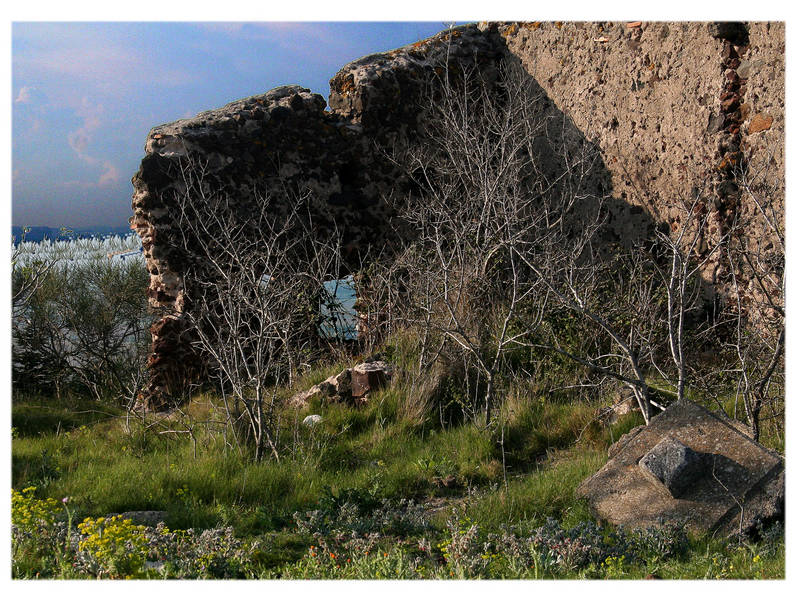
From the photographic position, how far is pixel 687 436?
13.0 ft

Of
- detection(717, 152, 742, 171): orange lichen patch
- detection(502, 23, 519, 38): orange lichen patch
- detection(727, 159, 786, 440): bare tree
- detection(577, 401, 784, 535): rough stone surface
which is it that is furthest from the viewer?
detection(502, 23, 519, 38): orange lichen patch

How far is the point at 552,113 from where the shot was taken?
322 inches

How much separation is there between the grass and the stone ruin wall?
1830mm

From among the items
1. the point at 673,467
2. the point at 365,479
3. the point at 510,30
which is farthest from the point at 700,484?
the point at 510,30

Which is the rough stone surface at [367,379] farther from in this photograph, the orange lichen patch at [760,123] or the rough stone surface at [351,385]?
the orange lichen patch at [760,123]

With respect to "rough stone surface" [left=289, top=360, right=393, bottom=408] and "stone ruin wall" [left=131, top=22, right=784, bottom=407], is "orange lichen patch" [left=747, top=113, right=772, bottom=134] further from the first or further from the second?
"rough stone surface" [left=289, top=360, right=393, bottom=408]

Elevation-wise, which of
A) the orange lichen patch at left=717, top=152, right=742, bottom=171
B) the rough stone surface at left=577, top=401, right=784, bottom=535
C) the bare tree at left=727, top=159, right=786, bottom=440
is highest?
the orange lichen patch at left=717, top=152, right=742, bottom=171

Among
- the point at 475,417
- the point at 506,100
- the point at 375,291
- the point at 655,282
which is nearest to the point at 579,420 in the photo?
the point at 475,417

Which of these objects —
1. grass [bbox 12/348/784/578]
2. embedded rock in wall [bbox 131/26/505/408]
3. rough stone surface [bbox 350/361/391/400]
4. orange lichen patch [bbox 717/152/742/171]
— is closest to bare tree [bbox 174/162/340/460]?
embedded rock in wall [bbox 131/26/505/408]

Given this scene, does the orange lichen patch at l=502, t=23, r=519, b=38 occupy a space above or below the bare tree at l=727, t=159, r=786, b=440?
above

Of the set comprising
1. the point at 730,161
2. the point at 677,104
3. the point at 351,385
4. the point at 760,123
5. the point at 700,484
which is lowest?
the point at 700,484

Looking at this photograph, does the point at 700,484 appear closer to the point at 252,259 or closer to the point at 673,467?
the point at 673,467

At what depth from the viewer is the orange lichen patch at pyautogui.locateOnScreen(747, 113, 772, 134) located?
576 centimetres

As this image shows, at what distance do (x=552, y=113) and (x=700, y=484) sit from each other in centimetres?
549
